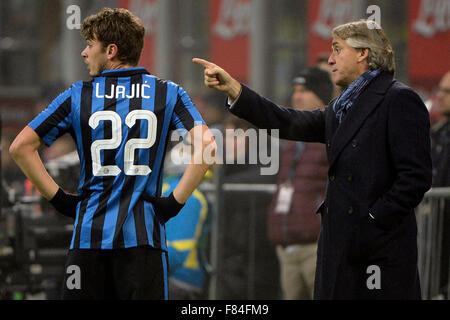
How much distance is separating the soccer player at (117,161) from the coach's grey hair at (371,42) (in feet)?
2.53

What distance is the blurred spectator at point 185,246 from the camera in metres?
5.40

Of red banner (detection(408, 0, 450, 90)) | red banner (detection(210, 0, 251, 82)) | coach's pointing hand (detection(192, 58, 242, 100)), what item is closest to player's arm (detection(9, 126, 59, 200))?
coach's pointing hand (detection(192, 58, 242, 100))

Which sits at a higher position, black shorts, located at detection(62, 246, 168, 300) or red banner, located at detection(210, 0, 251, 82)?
red banner, located at detection(210, 0, 251, 82)

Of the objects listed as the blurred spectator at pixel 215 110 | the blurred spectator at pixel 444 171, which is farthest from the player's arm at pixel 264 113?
the blurred spectator at pixel 215 110

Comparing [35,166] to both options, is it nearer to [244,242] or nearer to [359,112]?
[359,112]

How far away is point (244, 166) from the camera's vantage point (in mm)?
6316

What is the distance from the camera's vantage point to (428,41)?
964cm

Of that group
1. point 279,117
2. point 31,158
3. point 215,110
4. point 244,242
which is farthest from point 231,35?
point 31,158

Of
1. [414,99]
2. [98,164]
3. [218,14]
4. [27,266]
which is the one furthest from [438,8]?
[98,164]

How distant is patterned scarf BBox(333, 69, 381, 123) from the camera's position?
3545 millimetres

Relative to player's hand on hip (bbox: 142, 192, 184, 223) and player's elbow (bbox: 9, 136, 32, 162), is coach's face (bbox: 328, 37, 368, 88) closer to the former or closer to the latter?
player's hand on hip (bbox: 142, 192, 184, 223)

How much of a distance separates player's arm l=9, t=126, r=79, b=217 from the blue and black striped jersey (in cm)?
4

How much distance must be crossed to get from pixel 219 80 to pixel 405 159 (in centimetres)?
85

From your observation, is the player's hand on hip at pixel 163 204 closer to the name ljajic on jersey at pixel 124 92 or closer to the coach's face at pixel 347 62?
the name ljajic on jersey at pixel 124 92
